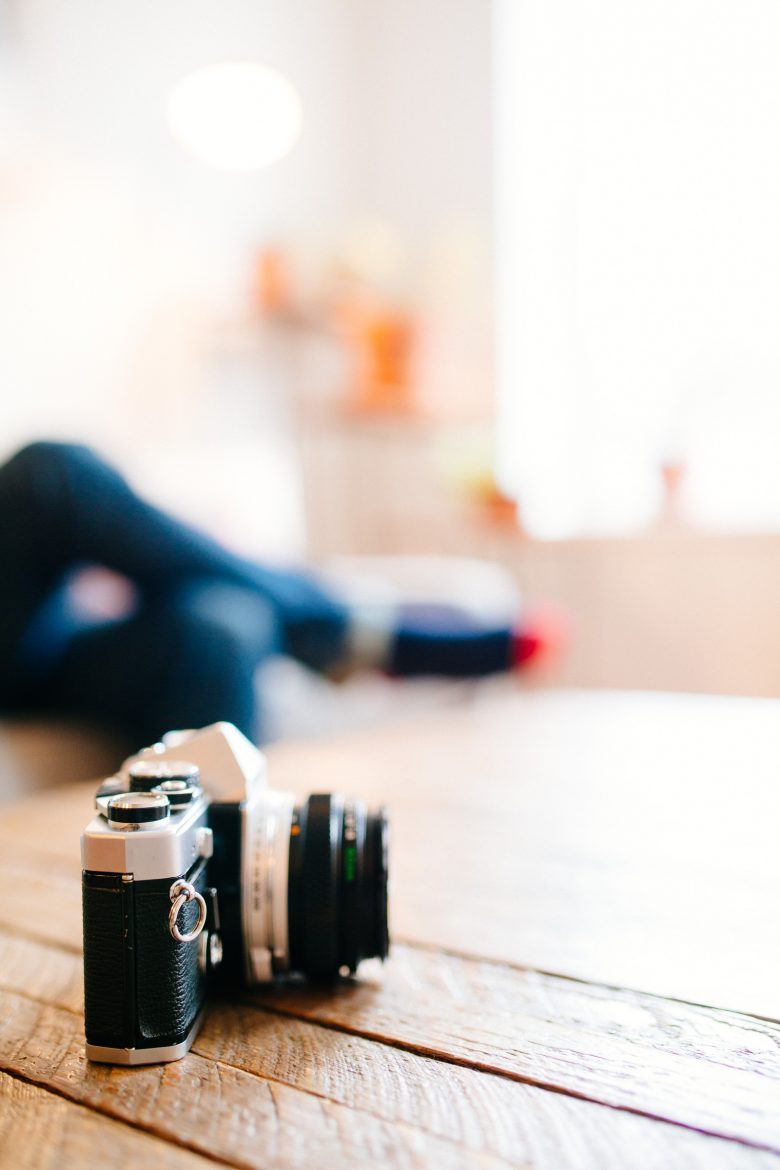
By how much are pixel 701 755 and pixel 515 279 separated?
2.01 m

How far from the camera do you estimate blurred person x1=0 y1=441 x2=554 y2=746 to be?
108cm

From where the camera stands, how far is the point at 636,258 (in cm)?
254

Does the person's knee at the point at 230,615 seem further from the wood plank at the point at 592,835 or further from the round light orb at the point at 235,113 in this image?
the round light orb at the point at 235,113

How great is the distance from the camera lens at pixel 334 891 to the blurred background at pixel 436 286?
1340 mm

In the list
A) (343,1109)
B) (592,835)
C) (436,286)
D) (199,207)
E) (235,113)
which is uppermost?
(235,113)

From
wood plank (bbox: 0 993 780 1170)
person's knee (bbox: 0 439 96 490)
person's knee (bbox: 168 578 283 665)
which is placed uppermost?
person's knee (bbox: 0 439 96 490)

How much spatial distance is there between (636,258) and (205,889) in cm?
245

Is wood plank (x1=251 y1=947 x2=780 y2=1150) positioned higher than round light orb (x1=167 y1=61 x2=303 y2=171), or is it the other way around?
round light orb (x1=167 y1=61 x2=303 y2=171)

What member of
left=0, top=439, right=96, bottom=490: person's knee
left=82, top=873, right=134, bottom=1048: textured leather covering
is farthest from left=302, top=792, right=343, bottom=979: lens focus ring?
left=0, top=439, right=96, bottom=490: person's knee

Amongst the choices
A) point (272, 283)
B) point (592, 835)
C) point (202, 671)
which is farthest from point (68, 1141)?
point (272, 283)

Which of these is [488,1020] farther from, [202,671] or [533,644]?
[533,644]

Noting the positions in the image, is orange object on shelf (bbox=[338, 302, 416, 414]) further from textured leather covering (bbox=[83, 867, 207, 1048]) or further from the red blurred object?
textured leather covering (bbox=[83, 867, 207, 1048])

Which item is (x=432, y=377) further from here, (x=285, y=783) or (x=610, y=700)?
(x=285, y=783)

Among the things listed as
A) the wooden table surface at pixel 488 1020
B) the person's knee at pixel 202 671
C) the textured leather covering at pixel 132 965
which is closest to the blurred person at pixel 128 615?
the person's knee at pixel 202 671
